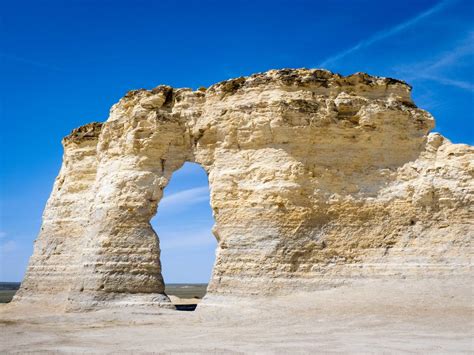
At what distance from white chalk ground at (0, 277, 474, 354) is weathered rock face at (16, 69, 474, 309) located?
825 mm

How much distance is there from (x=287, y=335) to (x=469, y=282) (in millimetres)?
6606

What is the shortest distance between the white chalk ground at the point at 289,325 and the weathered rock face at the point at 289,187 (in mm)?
825

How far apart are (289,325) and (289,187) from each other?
16.4ft

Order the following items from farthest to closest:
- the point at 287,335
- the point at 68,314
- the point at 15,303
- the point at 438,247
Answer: the point at 15,303 → the point at 68,314 → the point at 438,247 → the point at 287,335

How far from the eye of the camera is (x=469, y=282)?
56.6ft

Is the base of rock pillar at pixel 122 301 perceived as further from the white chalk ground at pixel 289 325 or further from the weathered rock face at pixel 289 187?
the white chalk ground at pixel 289 325

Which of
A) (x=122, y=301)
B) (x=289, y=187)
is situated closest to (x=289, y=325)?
(x=289, y=187)

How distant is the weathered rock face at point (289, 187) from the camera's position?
61.2ft

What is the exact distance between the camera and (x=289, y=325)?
51.4 feet

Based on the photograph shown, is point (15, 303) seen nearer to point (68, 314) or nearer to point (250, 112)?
point (68, 314)

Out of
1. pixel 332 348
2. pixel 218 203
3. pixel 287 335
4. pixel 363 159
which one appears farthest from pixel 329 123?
pixel 332 348

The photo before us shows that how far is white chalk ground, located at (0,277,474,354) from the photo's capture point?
1201cm

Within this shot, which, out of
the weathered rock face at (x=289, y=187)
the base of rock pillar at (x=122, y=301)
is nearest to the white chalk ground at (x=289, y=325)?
the base of rock pillar at (x=122, y=301)

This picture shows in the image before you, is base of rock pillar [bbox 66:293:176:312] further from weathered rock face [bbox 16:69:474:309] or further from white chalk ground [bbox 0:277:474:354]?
white chalk ground [bbox 0:277:474:354]
